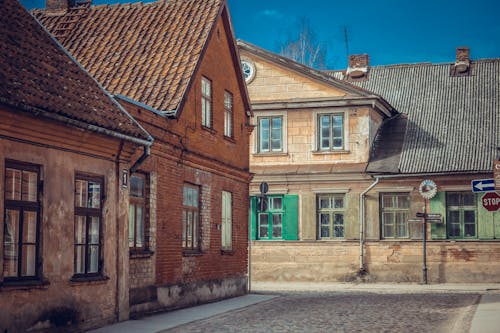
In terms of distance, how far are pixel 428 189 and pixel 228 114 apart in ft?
35.3

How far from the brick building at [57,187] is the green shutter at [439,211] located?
17.5 meters

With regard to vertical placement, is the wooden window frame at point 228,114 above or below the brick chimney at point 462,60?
below

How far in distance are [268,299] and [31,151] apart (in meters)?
11.1

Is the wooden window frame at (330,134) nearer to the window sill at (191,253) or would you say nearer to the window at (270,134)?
the window at (270,134)

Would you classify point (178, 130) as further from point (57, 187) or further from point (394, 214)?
point (394, 214)

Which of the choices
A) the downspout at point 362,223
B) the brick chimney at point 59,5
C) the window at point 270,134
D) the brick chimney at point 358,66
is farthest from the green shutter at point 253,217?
the brick chimney at point 59,5

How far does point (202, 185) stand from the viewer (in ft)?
68.0

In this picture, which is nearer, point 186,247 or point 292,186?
point 186,247

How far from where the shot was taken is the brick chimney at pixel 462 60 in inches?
1442

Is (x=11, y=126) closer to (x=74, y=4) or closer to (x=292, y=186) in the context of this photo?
(x=74, y=4)

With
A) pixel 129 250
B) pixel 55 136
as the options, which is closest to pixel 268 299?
pixel 129 250

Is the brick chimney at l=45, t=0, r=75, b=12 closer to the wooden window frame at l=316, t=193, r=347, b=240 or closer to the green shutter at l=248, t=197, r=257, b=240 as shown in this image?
the green shutter at l=248, t=197, r=257, b=240

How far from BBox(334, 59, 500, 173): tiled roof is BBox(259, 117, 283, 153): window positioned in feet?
12.8

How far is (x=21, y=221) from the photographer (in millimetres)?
12273
